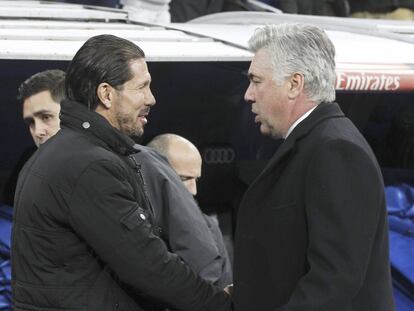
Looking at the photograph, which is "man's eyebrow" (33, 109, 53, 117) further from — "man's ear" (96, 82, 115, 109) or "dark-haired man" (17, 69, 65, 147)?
"man's ear" (96, 82, 115, 109)

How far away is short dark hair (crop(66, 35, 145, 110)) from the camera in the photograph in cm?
262

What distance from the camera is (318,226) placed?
2.30 m

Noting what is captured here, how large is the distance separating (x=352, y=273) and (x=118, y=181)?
0.68m

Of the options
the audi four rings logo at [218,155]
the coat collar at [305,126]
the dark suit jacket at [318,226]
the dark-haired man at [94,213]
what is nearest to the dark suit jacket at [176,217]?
the dark-haired man at [94,213]

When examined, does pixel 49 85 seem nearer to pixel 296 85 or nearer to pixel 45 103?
pixel 45 103

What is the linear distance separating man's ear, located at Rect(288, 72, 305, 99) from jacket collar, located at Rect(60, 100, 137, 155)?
Answer: 50 centimetres

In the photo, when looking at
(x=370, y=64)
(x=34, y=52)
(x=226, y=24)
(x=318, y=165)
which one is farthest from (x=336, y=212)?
(x=226, y=24)

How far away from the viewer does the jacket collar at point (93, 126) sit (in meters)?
2.60

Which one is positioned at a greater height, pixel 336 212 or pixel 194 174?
pixel 336 212

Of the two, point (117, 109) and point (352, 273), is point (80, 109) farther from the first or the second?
point (352, 273)

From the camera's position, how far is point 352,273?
2.30 metres

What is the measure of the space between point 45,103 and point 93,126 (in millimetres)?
913

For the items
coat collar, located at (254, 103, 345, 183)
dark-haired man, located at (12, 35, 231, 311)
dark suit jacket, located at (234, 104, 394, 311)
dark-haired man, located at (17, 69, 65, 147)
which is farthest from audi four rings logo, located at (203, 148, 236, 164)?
coat collar, located at (254, 103, 345, 183)

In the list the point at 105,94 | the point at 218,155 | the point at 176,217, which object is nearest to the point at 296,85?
the point at 105,94
